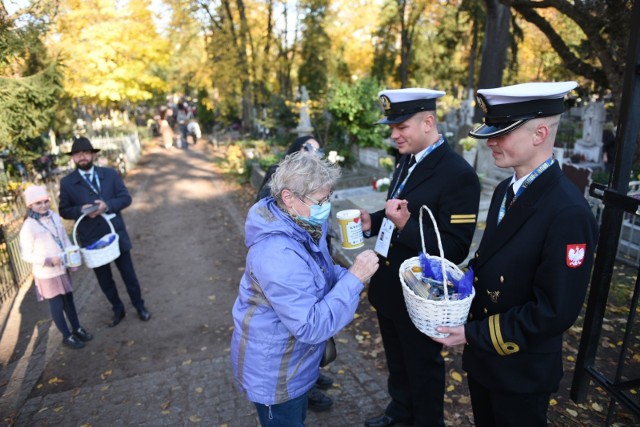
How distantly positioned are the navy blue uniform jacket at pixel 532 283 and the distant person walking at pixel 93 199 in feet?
14.7

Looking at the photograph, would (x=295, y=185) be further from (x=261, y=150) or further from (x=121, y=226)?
(x=261, y=150)

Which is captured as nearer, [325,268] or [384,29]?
[325,268]

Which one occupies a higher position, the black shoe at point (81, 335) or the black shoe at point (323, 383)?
the black shoe at point (323, 383)

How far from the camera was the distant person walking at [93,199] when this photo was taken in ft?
16.1

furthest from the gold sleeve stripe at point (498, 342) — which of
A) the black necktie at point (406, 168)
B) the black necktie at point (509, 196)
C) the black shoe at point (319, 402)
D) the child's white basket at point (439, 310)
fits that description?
the black shoe at point (319, 402)

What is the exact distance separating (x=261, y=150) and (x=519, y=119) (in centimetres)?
1458

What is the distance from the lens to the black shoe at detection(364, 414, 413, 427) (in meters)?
3.31

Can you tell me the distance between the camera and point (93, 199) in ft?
16.4

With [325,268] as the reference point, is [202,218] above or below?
below

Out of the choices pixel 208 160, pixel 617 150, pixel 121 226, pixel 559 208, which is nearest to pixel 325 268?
pixel 559 208

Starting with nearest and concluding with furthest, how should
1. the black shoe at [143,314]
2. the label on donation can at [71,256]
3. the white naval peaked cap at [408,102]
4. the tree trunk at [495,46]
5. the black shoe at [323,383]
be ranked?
the white naval peaked cap at [408,102]
the black shoe at [323,383]
the label on donation can at [71,256]
the black shoe at [143,314]
the tree trunk at [495,46]

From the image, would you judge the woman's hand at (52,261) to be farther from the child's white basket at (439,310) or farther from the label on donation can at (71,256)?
the child's white basket at (439,310)

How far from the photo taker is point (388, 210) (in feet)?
8.64

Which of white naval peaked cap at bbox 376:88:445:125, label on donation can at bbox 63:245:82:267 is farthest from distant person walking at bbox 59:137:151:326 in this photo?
white naval peaked cap at bbox 376:88:445:125
